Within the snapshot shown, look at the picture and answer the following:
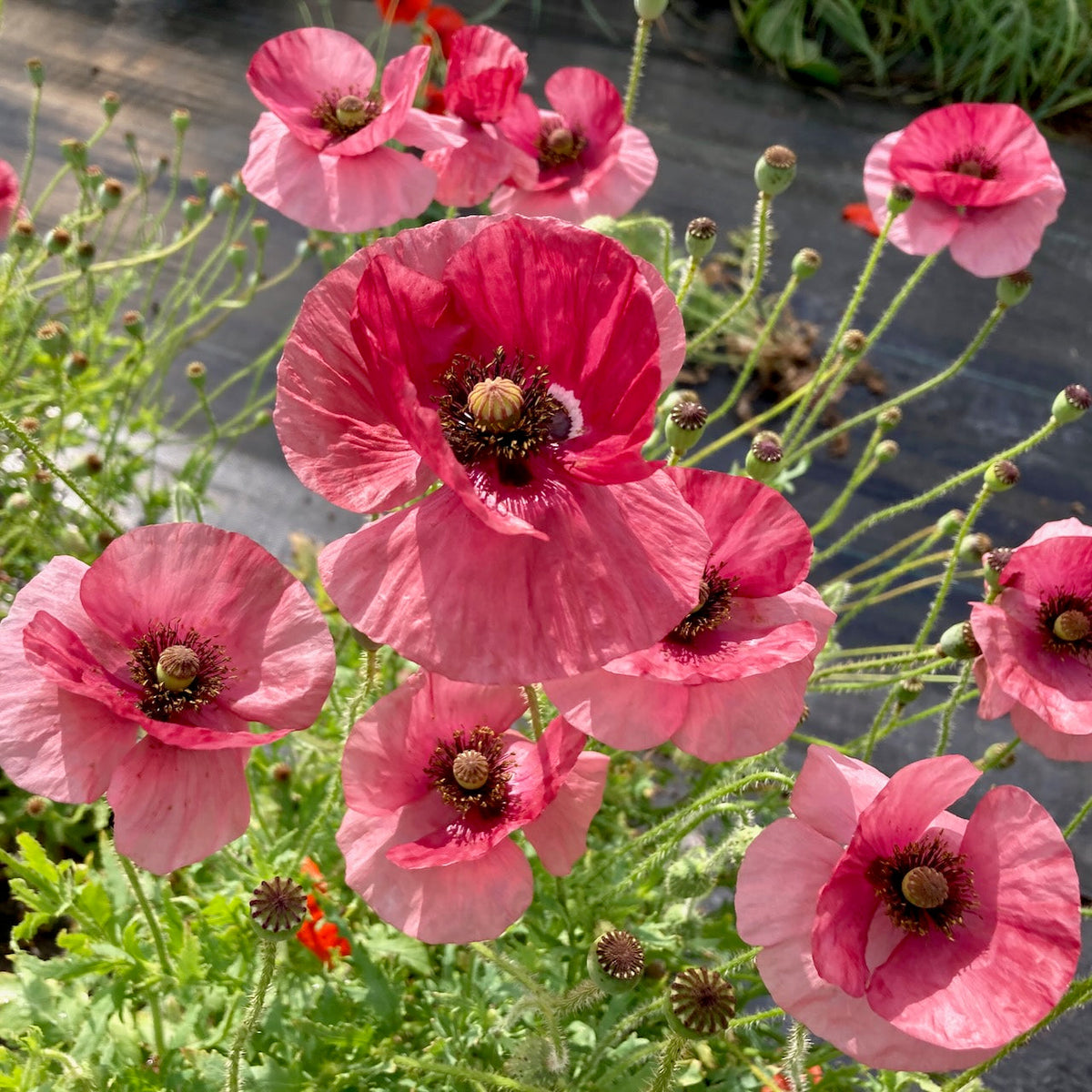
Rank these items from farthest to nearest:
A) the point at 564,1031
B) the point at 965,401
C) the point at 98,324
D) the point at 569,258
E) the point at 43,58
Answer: the point at 43,58
the point at 965,401
the point at 98,324
the point at 564,1031
the point at 569,258

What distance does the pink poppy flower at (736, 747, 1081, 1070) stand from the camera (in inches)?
27.0

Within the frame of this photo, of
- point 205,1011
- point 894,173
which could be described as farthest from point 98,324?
point 894,173

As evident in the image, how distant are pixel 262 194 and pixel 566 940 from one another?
85cm

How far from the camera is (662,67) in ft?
12.7

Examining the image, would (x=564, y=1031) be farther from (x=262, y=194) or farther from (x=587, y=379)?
(x=262, y=194)

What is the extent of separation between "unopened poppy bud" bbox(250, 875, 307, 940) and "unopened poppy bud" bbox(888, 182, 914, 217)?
1.00 meters

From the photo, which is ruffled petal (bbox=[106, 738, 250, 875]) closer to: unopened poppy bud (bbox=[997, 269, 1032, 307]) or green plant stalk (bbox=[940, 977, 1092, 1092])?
green plant stalk (bbox=[940, 977, 1092, 1092])

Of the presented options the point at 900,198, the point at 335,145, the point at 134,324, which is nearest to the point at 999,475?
the point at 900,198

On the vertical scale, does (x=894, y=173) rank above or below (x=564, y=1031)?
above

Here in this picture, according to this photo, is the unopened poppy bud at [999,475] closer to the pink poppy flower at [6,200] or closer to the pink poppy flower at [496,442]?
the pink poppy flower at [496,442]

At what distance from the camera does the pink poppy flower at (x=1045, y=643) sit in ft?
3.01

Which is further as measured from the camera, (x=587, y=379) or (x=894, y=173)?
(x=894, y=173)

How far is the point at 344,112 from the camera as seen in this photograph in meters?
1.20

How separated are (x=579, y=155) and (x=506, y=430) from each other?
752mm
